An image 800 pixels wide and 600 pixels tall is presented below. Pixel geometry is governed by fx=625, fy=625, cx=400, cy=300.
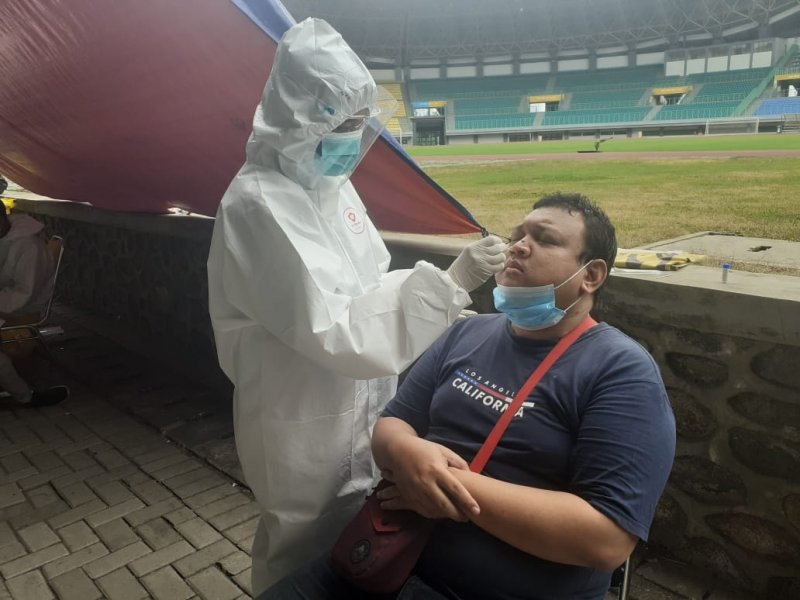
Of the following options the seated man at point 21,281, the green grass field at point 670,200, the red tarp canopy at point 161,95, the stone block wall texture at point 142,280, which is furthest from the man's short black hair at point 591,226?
the seated man at point 21,281

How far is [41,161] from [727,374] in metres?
5.11

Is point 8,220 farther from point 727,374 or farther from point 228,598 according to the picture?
point 727,374

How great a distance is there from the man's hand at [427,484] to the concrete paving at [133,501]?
125 cm

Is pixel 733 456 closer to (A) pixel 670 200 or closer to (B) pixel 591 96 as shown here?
(A) pixel 670 200

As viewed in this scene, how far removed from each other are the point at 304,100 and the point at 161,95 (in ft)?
5.29

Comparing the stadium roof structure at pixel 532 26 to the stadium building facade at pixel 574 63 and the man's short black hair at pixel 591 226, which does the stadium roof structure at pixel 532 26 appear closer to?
the stadium building facade at pixel 574 63

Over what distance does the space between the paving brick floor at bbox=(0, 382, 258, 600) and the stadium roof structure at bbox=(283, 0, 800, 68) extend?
35791 millimetres

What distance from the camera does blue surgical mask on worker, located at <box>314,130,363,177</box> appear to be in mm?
1810

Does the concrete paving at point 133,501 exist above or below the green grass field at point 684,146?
below

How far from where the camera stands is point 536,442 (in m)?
1.38

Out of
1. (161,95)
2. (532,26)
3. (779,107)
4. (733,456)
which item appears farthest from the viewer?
(532,26)

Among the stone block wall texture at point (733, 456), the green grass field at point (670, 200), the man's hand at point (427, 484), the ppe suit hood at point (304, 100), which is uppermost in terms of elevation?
the ppe suit hood at point (304, 100)

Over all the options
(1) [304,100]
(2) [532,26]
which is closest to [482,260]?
(1) [304,100]

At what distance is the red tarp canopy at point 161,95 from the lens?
94.5 inches
